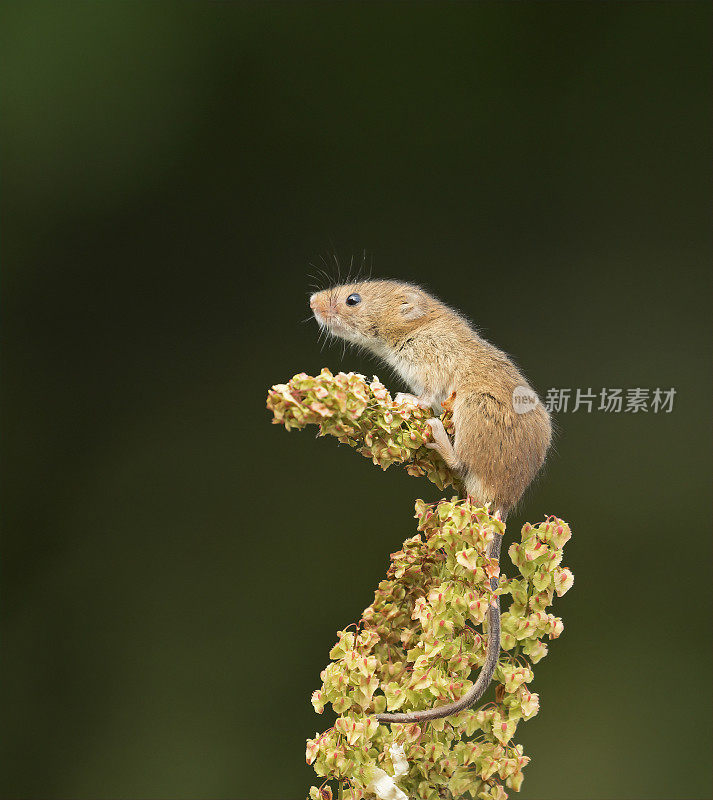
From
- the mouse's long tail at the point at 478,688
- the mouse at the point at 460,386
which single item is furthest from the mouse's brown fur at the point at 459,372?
the mouse's long tail at the point at 478,688

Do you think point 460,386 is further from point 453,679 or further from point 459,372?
point 453,679

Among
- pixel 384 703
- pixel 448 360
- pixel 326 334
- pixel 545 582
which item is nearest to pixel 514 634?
pixel 545 582

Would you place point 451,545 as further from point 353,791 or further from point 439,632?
point 353,791

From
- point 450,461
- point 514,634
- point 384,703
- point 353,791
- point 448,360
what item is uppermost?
point 448,360

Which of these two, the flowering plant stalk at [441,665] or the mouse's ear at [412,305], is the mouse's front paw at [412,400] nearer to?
the flowering plant stalk at [441,665]

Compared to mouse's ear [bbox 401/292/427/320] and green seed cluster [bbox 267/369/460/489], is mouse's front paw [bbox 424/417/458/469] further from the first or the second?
mouse's ear [bbox 401/292/427/320]

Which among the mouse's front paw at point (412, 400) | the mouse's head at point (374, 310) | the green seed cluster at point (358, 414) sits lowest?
the green seed cluster at point (358, 414)

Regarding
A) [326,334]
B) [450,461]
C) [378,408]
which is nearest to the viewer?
[378,408]

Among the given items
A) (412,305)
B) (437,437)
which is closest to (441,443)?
(437,437)

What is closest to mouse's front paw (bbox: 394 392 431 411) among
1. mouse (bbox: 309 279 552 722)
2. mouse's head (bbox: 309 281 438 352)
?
mouse (bbox: 309 279 552 722)
